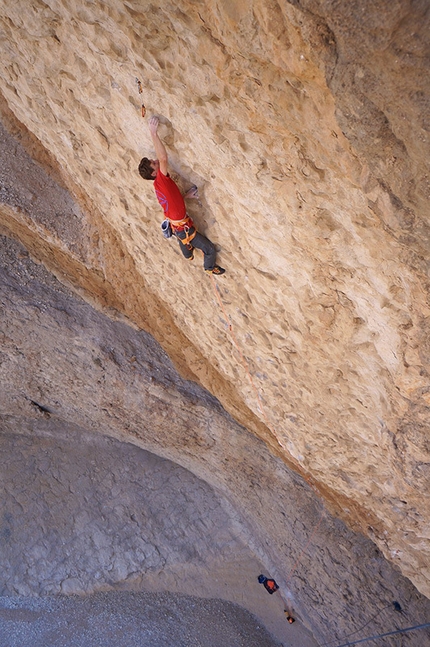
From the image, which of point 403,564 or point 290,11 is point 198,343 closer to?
point 403,564

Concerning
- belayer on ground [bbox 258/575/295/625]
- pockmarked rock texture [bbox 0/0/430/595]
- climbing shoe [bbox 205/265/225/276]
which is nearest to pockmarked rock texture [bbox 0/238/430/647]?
belayer on ground [bbox 258/575/295/625]

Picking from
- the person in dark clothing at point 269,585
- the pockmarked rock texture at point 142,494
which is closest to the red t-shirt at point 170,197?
the pockmarked rock texture at point 142,494

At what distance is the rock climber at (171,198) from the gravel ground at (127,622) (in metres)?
4.84

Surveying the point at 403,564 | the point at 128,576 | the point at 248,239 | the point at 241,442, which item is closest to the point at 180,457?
the point at 241,442

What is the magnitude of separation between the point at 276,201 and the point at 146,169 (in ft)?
2.94

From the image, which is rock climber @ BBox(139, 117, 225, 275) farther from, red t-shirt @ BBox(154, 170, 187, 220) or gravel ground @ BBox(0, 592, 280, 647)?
gravel ground @ BBox(0, 592, 280, 647)

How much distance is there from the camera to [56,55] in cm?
309

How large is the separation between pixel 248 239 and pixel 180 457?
3801mm

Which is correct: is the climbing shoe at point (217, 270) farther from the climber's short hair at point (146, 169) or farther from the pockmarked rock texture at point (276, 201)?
the climber's short hair at point (146, 169)

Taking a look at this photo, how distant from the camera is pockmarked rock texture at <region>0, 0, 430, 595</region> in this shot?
1.87m

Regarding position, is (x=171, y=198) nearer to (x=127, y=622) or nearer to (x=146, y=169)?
(x=146, y=169)

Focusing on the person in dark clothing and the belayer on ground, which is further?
the person in dark clothing

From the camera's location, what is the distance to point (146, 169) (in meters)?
2.95

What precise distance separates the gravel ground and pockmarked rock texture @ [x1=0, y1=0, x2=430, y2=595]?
105 inches
